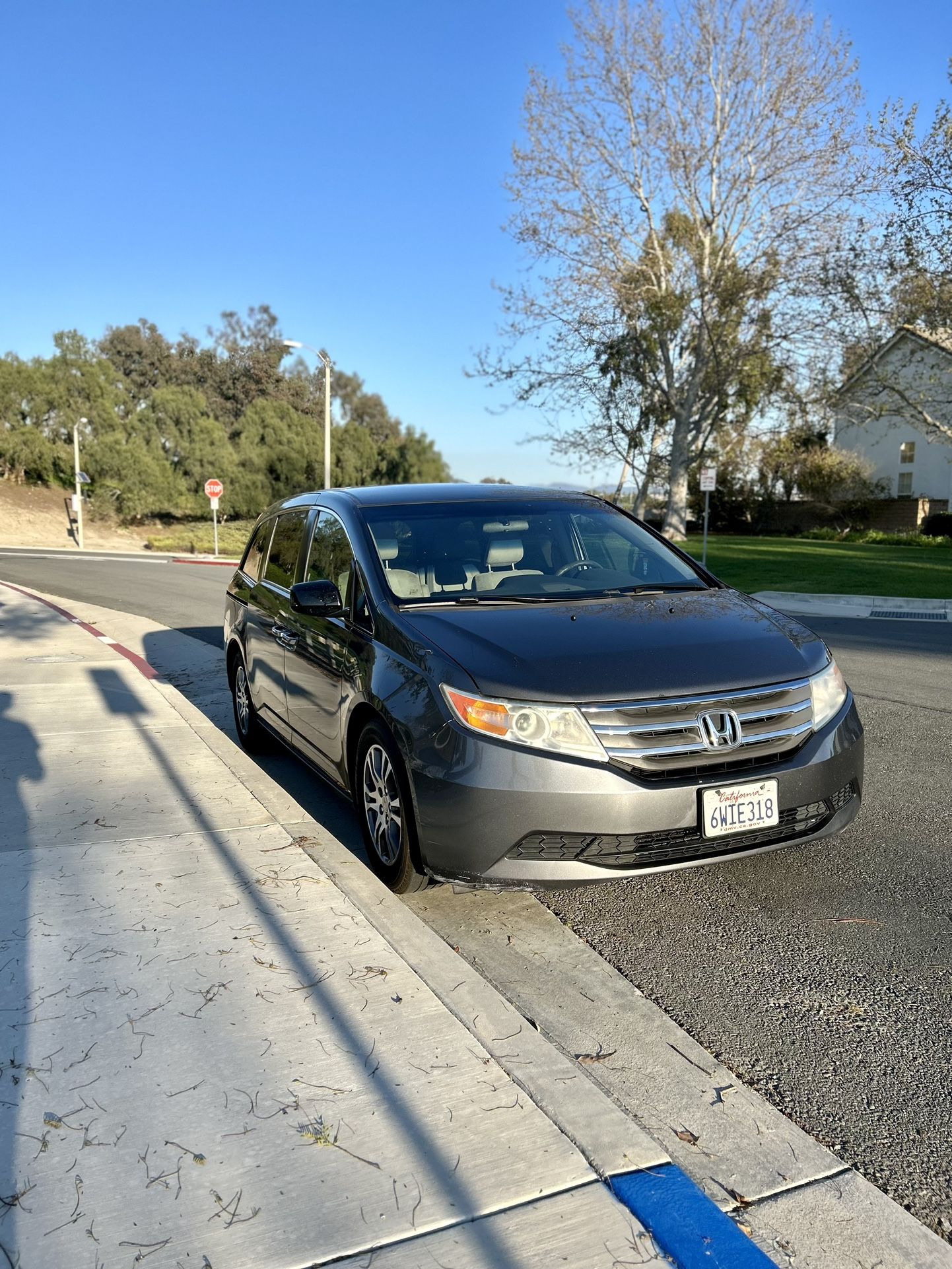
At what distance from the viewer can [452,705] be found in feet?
11.8

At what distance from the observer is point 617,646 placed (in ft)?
12.5

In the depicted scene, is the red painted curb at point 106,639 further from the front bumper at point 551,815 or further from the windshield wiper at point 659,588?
the front bumper at point 551,815

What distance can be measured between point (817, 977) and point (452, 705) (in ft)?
5.17

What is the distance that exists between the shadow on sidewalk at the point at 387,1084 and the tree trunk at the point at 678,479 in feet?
96.3

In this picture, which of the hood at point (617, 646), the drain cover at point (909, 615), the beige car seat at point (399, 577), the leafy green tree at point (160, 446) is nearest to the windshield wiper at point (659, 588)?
the hood at point (617, 646)

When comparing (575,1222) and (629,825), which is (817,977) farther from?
(575,1222)

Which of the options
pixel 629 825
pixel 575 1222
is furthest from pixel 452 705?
pixel 575 1222

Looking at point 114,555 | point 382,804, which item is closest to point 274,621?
point 382,804

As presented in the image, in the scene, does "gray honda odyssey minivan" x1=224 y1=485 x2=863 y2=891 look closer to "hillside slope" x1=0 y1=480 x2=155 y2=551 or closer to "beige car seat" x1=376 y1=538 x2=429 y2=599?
"beige car seat" x1=376 y1=538 x2=429 y2=599

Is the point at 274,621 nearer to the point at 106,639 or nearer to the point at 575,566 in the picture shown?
the point at 575,566

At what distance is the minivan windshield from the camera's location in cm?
467

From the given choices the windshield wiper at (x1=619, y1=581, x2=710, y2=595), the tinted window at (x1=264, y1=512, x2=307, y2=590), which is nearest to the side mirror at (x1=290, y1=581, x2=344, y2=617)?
the tinted window at (x1=264, y1=512, x2=307, y2=590)

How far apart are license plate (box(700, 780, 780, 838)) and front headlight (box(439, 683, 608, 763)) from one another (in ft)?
1.34

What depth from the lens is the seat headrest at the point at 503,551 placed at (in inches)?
194
